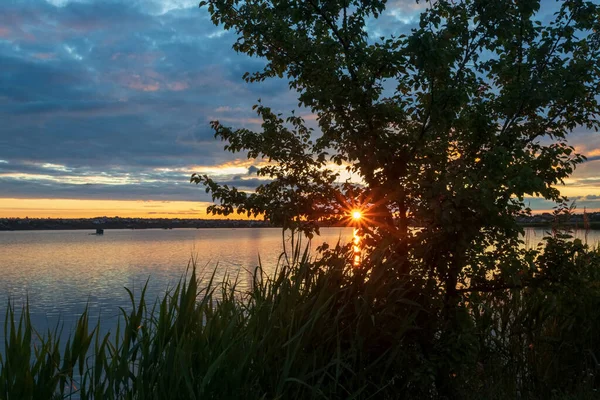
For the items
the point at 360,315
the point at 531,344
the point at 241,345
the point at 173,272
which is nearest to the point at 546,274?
the point at 531,344

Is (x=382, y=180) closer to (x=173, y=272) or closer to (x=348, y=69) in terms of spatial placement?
(x=348, y=69)

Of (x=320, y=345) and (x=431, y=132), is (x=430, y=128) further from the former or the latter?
(x=320, y=345)

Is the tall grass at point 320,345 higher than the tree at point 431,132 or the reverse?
the reverse

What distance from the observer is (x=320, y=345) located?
6191mm

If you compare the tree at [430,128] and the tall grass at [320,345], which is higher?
the tree at [430,128]

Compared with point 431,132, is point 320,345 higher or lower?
lower

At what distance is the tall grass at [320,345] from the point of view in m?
5.18

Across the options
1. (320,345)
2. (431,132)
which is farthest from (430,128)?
(320,345)

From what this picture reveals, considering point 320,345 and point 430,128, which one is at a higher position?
point 430,128

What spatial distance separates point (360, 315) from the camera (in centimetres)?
645

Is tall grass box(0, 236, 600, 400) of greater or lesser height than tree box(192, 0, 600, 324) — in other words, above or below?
below

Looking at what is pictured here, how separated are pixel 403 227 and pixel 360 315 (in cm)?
199

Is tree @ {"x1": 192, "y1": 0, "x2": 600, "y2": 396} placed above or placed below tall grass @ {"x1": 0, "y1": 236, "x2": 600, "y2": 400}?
above

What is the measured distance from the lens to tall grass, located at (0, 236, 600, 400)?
518 centimetres
